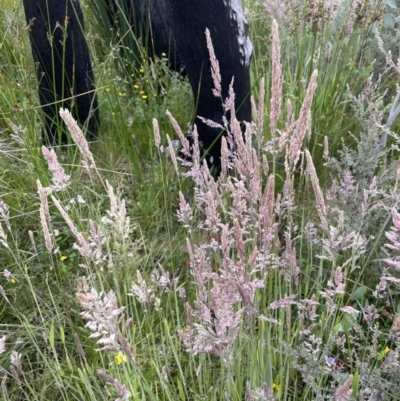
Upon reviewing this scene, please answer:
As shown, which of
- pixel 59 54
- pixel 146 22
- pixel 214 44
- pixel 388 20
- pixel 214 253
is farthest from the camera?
pixel 146 22

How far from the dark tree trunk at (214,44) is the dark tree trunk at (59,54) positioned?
588mm

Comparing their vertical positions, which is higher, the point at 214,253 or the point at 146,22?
the point at 146,22

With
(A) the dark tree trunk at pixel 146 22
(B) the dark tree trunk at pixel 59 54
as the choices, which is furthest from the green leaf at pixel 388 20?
(B) the dark tree trunk at pixel 59 54

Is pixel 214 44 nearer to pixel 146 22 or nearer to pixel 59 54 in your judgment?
pixel 59 54

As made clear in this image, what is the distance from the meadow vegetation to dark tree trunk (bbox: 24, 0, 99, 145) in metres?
0.14

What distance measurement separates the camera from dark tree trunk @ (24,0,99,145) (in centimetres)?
247

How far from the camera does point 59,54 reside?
2.58 meters

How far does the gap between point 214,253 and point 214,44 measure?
3.00 feet

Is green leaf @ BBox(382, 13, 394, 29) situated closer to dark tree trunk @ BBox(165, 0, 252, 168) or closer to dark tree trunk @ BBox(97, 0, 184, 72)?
dark tree trunk @ BBox(165, 0, 252, 168)

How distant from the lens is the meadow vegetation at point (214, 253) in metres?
1.04

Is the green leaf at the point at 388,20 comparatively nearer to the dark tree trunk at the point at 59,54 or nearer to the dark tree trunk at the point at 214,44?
the dark tree trunk at the point at 214,44

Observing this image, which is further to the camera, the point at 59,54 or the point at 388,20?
the point at 388,20

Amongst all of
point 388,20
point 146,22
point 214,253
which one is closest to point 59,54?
point 146,22

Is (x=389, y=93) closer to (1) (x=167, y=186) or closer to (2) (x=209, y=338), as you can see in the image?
(1) (x=167, y=186)
